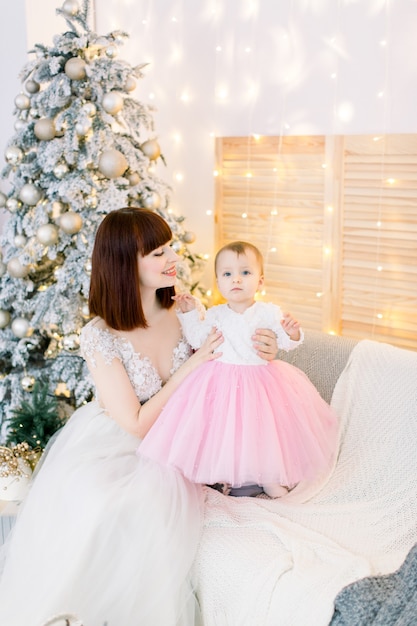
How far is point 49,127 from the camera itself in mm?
2705

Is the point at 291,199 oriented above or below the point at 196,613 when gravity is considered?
above

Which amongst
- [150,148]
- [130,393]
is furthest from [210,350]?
[150,148]

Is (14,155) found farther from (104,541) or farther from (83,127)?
(104,541)

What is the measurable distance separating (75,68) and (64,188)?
452mm

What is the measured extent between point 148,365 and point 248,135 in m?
1.58

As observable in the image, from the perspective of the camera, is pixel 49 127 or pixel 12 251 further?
pixel 12 251

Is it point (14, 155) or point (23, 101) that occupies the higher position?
point (23, 101)

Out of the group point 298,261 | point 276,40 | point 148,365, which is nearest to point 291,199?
point 298,261

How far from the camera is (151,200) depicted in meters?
2.86

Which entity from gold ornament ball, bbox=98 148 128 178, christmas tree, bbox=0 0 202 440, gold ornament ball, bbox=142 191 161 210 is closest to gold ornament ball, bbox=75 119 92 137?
christmas tree, bbox=0 0 202 440

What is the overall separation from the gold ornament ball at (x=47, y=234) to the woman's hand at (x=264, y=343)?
3.42ft

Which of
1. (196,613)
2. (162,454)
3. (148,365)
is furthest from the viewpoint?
(148,365)

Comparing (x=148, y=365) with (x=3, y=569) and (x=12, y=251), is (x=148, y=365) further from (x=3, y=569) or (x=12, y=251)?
(x=12, y=251)

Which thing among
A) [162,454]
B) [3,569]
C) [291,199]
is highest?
[291,199]
